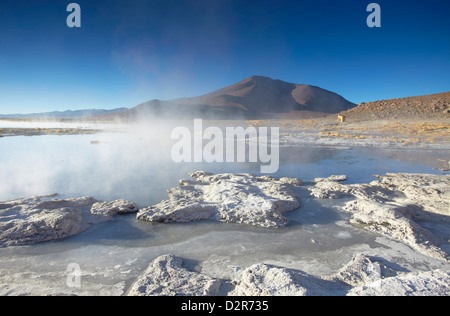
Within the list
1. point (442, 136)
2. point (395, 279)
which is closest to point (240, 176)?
point (395, 279)

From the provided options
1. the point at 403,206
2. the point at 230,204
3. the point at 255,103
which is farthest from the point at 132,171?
the point at 255,103

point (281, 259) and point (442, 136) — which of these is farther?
point (442, 136)

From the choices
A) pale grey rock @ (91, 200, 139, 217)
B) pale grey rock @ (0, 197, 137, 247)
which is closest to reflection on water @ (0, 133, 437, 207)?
pale grey rock @ (91, 200, 139, 217)

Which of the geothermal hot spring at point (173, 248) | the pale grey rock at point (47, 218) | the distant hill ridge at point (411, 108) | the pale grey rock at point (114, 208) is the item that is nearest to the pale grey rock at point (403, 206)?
the geothermal hot spring at point (173, 248)

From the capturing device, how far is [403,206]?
3816mm

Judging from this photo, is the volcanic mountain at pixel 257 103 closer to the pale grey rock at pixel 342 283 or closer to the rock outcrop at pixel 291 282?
the rock outcrop at pixel 291 282

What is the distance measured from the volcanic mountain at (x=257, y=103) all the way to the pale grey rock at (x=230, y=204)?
5914cm

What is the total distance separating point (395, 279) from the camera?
2.03 metres

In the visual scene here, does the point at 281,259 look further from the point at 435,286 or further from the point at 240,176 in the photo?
the point at 240,176

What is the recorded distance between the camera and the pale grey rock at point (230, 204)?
11.7ft

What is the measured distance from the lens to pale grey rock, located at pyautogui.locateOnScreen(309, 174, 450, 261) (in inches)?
118

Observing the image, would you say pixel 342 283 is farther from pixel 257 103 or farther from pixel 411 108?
A: pixel 257 103

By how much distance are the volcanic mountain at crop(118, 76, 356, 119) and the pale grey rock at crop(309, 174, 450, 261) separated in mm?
59320
